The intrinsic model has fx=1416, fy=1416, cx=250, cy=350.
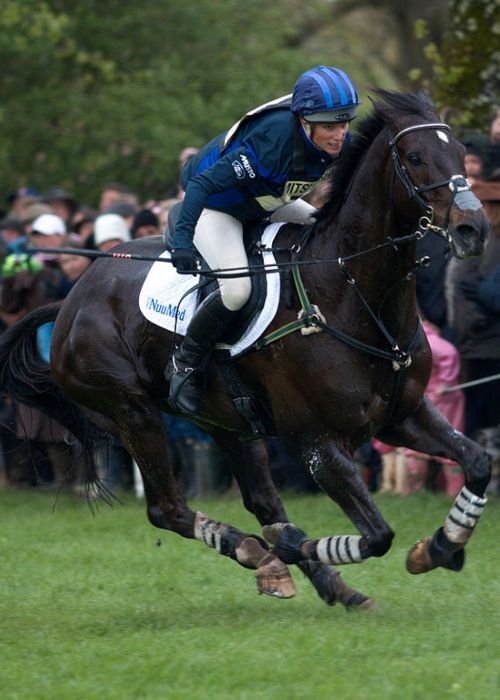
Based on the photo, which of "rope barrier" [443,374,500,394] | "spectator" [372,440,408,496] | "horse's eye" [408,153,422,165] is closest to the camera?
"horse's eye" [408,153,422,165]

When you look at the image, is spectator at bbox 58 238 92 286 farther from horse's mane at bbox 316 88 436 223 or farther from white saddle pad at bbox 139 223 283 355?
horse's mane at bbox 316 88 436 223

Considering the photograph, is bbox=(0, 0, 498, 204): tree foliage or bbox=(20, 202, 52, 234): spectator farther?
bbox=(0, 0, 498, 204): tree foliage

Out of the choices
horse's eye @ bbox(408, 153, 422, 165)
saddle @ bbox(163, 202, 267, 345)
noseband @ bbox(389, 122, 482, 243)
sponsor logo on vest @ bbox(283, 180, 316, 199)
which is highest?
horse's eye @ bbox(408, 153, 422, 165)

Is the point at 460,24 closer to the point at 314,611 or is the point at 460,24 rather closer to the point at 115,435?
the point at 115,435

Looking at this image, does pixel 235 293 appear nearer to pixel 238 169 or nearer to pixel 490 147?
pixel 238 169

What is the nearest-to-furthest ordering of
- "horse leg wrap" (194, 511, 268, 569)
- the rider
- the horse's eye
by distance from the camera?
the horse's eye
the rider
"horse leg wrap" (194, 511, 268, 569)

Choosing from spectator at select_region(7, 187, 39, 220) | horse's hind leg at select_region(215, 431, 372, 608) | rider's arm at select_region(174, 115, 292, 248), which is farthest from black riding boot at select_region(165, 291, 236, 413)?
spectator at select_region(7, 187, 39, 220)

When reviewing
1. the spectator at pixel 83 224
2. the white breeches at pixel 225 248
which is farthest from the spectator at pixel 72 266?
the white breeches at pixel 225 248

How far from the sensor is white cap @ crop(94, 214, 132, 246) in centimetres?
1165

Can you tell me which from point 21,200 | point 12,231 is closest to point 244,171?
point 12,231

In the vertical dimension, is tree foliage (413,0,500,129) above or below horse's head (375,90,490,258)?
below

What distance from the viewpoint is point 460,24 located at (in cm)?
1188

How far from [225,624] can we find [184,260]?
1761 mm

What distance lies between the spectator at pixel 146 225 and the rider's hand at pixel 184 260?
16.7ft
